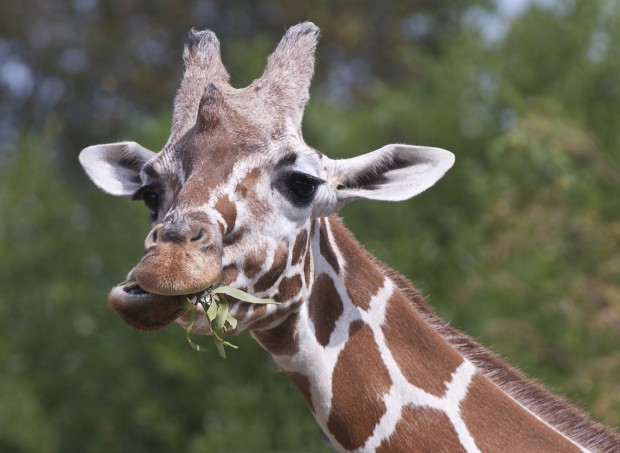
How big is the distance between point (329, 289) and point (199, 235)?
93cm

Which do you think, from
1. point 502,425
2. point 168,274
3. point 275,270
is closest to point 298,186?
point 275,270

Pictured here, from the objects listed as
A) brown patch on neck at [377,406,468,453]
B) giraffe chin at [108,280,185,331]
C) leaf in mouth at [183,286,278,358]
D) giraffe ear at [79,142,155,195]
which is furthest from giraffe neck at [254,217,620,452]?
giraffe ear at [79,142,155,195]

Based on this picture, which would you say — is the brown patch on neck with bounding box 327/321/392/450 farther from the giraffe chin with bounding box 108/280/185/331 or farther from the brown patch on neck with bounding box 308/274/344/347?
the giraffe chin with bounding box 108/280/185/331

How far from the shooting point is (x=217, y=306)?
502 centimetres

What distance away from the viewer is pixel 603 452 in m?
5.61

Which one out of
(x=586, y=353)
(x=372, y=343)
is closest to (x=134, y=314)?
(x=372, y=343)

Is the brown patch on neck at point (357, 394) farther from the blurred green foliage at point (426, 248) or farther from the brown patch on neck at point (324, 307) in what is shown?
the blurred green foliage at point (426, 248)

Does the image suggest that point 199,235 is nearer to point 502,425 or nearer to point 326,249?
point 326,249

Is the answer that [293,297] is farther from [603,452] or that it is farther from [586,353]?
[586,353]

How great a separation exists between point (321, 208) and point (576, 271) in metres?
10.9

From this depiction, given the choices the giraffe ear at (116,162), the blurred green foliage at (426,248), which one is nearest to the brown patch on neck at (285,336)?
the giraffe ear at (116,162)

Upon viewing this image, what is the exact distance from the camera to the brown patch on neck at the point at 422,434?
5309 millimetres

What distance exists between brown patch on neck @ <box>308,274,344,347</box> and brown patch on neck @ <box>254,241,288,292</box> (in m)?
0.31

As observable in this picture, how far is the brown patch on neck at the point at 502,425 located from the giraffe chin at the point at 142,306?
1415mm
